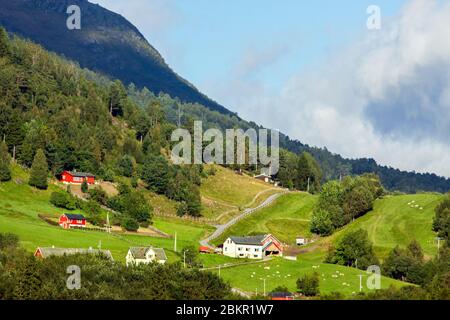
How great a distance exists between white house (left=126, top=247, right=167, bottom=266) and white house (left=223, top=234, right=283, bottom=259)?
23.5m

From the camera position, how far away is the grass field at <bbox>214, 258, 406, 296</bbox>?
357 feet

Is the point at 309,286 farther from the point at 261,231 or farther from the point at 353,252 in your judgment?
the point at 261,231

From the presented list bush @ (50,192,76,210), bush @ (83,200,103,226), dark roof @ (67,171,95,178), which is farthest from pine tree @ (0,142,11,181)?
bush @ (83,200,103,226)

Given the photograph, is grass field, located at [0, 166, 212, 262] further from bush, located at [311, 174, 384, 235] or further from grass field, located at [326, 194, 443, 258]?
grass field, located at [326, 194, 443, 258]

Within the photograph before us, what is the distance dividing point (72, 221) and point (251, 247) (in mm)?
32249

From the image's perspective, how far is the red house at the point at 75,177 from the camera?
17075 cm

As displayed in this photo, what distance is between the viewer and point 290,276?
118 m

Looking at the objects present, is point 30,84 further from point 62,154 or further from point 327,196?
point 327,196

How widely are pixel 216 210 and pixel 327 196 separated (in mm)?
26598

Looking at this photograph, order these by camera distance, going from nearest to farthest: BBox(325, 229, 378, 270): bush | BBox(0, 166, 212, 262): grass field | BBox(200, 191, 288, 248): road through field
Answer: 1. BBox(0, 166, 212, 262): grass field
2. BBox(325, 229, 378, 270): bush
3. BBox(200, 191, 288, 248): road through field

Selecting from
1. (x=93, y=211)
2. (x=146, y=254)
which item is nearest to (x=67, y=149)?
(x=93, y=211)

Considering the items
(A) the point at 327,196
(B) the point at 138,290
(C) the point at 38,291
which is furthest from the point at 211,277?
(A) the point at 327,196

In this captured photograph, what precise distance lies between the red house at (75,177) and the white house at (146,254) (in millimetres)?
53390

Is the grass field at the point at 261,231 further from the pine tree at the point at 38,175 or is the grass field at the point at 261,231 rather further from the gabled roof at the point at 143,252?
the gabled roof at the point at 143,252
